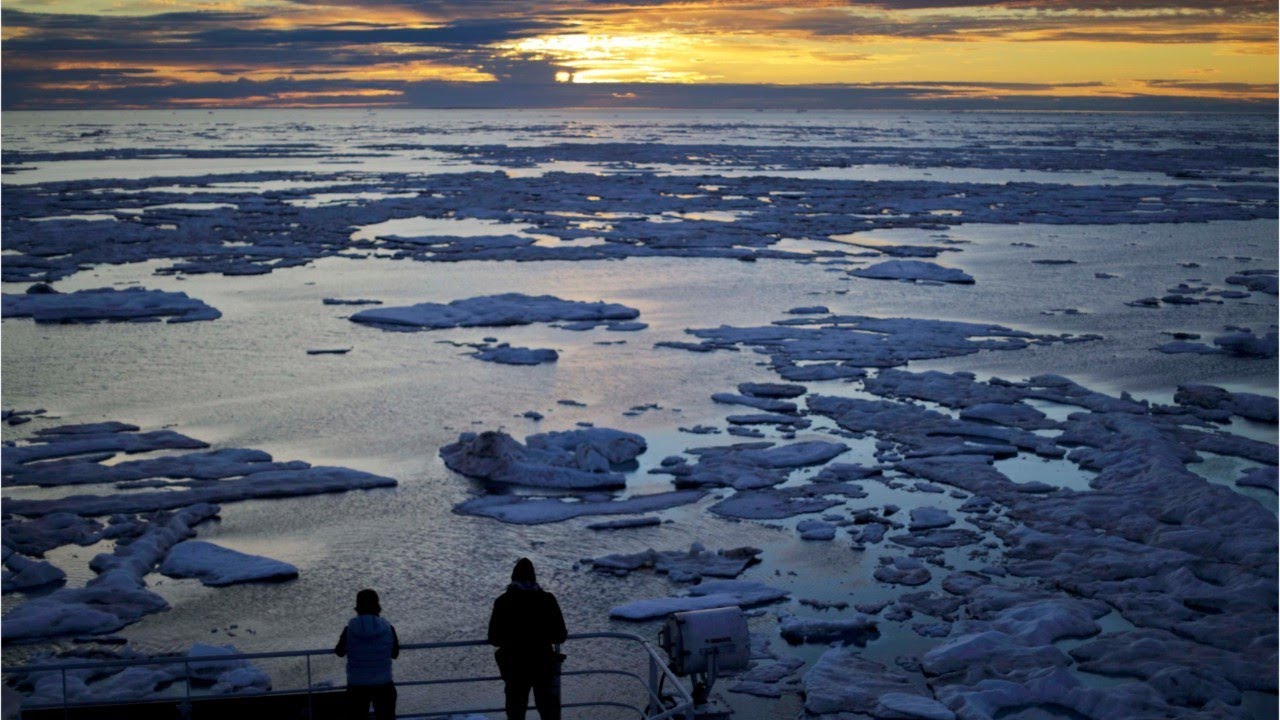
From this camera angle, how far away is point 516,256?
32.5 m

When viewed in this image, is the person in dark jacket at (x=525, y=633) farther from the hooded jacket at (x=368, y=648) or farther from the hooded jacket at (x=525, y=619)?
the hooded jacket at (x=368, y=648)

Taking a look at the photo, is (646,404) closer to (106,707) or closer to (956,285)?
(106,707)

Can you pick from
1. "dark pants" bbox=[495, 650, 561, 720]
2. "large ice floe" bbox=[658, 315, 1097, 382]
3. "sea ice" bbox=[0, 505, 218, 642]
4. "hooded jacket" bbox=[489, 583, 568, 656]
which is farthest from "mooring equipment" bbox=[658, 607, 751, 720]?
"large ice floe" bbox=[658, 315, 1097, 382]

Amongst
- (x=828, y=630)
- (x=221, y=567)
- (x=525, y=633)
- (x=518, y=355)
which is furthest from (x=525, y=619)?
(x=518, y=355)

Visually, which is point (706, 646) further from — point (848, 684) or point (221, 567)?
point (221, 567)

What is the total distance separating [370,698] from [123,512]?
7.34 metres

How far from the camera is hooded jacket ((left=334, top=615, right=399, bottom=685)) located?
6.22m

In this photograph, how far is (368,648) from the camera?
624 cm

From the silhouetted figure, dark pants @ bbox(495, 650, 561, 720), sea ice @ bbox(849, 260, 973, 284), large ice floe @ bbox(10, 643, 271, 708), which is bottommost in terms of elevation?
sea ice @ bbox(849, 260, 973, 284)

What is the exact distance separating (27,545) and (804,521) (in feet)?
24.4

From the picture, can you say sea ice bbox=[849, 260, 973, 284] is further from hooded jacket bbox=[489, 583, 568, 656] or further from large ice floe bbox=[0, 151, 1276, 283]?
hooded jacket bbox=[489, 583, 568, 656]

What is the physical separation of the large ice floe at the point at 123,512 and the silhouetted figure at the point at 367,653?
473 centimetres

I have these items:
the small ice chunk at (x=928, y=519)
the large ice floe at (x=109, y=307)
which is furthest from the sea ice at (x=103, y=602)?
the large ice floe at (x=109, y=307)

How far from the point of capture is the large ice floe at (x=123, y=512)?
10469 millimetres
